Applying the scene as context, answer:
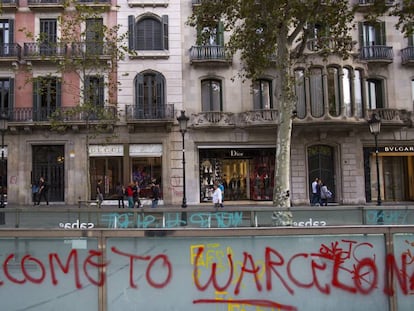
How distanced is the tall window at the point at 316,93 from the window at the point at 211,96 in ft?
19.7

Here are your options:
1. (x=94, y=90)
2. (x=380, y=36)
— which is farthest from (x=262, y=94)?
(x=94, y=90)

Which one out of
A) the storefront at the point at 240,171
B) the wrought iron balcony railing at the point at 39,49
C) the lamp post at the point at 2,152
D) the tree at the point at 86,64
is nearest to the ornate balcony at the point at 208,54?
the tree at the point at 86,64

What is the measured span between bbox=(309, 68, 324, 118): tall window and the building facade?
7 centimetres

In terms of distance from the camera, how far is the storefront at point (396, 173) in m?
27.5

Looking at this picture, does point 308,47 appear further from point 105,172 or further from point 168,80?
point 105,172

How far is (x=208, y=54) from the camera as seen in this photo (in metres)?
26.6

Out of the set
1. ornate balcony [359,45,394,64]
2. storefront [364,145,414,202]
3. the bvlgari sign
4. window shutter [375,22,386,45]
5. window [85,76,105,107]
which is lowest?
storefront [364,145,414,202]

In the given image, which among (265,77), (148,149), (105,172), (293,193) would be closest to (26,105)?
(105,172)

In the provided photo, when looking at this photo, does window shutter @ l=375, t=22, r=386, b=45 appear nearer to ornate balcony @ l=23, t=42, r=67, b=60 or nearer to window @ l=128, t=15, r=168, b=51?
window @ l=128, t=15, r=168, b=51

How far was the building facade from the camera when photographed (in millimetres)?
26141

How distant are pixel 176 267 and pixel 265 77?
24.5 m

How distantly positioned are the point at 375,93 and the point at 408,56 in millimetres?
3144

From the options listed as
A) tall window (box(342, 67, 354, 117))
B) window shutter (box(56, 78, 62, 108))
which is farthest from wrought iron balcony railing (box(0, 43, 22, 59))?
tall window (box(342, 67, 354, 117))

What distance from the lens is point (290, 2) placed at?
1388 centimetres
